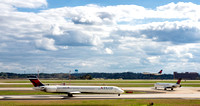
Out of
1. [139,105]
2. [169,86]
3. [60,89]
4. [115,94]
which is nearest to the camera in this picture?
[139,105]

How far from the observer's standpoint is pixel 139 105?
48188 mm

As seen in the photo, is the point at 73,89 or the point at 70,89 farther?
the point at 73,89

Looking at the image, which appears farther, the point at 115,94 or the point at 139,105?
the point at 115,94

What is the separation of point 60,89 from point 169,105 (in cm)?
3026

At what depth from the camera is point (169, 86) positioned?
9281 centimetres

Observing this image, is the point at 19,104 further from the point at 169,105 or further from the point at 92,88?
the point at 169,105

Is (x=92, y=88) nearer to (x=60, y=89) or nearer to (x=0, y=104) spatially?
(x=60, y=89)

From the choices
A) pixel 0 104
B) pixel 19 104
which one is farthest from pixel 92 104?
pixel 0 104

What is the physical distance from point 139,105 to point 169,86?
48.9 m

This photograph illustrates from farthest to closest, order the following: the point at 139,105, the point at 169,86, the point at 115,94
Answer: the point at 169,86
the point at 115,94
the point at 139,105

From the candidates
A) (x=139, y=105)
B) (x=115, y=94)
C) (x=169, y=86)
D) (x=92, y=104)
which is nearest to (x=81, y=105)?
(x=92, y=104)

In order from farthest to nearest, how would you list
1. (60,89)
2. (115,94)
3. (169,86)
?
(169,86)
(115,94)
(60,89)

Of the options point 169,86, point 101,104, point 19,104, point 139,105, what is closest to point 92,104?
point 101,104

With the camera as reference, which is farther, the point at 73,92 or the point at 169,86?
the point at 169,86
